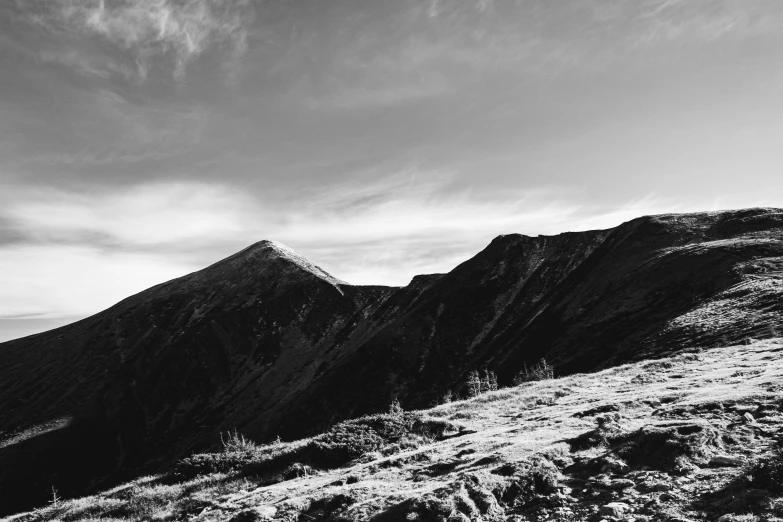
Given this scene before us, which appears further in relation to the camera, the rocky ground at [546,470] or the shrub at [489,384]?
the shrub at [489,384]

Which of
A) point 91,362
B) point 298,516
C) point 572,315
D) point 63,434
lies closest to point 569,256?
point 572,315

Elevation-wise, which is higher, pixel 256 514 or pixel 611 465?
pixel 256 514

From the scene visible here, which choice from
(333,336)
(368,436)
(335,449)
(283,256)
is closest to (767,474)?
(368,436)

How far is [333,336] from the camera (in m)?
136

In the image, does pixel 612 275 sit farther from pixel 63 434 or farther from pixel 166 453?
pixel 63 434

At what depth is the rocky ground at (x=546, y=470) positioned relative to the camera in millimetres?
8891

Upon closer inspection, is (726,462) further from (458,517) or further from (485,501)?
(458,517)

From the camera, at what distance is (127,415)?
125500 millimetres

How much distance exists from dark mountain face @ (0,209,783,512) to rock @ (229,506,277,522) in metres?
29.2

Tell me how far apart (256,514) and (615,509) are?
827 centimetres

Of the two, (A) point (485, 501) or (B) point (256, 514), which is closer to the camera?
(A) point (485, 501)

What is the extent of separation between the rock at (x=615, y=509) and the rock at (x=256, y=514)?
7.58m

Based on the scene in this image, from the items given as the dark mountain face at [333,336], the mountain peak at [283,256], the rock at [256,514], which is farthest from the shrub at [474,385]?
the mountain peak at [283,256]

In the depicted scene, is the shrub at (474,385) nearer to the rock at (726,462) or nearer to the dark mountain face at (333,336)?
the dark mountain face at (333,336)
